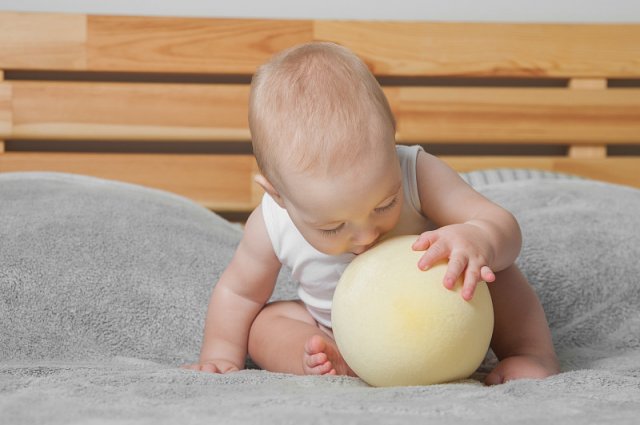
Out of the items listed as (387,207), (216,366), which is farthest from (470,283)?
(216,366)

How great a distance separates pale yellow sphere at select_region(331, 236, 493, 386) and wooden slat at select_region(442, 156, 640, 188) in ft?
4.83

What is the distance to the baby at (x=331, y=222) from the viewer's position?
2.99 ft

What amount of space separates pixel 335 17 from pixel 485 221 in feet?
4.96

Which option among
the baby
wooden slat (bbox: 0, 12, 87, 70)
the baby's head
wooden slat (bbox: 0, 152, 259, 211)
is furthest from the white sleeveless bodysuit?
wooden slat (bbox: 0, 12, 87, 70)

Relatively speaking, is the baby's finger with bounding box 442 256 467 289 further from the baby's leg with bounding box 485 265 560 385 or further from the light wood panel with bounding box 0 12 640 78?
the light wood panel with bounding box 0 12 640 78

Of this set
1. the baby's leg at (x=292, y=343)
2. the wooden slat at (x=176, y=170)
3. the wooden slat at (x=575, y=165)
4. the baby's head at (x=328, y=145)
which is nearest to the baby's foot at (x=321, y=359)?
the baby's leg at (x=292, y=343)

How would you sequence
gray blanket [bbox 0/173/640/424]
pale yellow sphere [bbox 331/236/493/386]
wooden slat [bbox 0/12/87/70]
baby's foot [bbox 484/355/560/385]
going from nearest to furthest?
1. gray blanket [bbox 0/173/640/424]
2. pale yellow sphere [bbox 331/236/493/386]
3. baby's foot [bbox 484/355/560/385]
4. wooden slat [bbox 0/12/87/70]

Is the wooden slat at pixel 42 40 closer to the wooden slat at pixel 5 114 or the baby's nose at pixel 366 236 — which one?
the wooden slat at pixel 5 114

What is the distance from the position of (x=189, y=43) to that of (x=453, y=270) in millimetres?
1529

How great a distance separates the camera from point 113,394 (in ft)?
2.76

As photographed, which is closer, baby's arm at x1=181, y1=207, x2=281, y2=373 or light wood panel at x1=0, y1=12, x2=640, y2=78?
baby's arm at x1=181, y1=207, x2=281, y2=373

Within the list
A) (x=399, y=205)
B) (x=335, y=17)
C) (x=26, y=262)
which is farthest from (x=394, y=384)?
(x=335, y=17)

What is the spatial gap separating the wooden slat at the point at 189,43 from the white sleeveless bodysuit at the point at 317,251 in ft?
3.70

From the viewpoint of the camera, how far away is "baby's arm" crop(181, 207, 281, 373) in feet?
3.95
